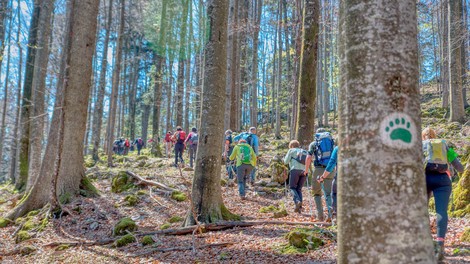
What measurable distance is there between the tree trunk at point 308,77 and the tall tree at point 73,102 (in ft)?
18.8

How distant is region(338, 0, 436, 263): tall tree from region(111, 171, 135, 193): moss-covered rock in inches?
394

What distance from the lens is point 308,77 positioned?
9070 mm

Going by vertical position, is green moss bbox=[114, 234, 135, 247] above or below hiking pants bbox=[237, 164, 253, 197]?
below

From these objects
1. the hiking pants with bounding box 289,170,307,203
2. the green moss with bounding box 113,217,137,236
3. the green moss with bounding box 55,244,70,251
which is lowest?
the green moss with bounding box 55,244,70,251

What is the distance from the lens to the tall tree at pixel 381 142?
175cm

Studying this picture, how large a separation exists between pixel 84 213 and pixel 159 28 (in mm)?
18163

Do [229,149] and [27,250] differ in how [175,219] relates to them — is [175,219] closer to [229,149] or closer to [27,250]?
[27,250]

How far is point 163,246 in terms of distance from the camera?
562cm

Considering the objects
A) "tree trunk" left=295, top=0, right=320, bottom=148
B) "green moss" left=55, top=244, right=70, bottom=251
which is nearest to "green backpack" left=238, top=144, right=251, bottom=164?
"tree trunk" left=295, top=0, right=320, bottom=148

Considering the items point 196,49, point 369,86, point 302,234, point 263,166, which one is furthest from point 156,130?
point 369,86

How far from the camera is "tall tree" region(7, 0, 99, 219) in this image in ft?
28.7

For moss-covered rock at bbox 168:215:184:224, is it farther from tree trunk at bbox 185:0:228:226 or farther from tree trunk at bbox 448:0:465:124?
tree trunk at bbox 448:0:465:124

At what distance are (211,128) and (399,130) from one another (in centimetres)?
471

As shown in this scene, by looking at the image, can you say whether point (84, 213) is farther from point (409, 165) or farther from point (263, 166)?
point (409, 165)
